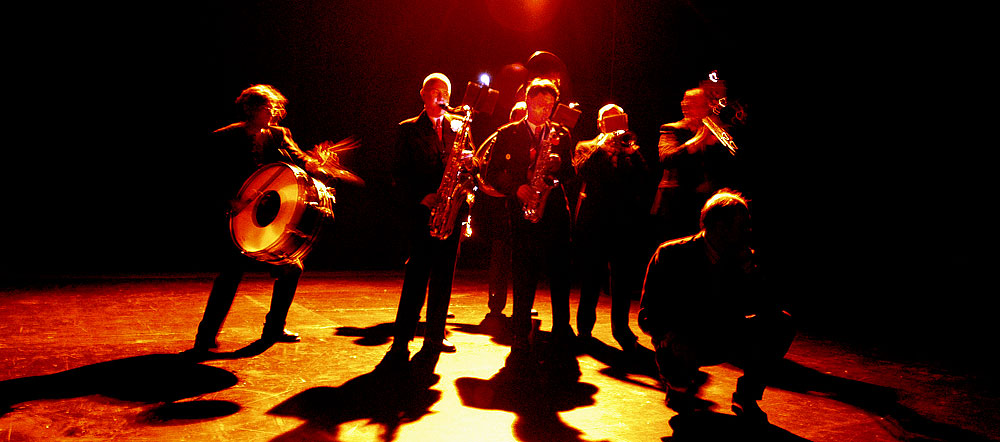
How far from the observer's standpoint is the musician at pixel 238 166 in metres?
3.86

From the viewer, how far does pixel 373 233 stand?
384 inches

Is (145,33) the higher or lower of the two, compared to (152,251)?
higher

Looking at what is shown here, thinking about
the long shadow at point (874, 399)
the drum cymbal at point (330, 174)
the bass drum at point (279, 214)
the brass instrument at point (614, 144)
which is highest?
the brass instrument at point (614, 144)

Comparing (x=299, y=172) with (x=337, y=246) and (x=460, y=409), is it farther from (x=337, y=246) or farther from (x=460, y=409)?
(x=337, y=246)

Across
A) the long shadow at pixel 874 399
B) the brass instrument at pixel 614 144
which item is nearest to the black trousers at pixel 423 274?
the brass instrument at pixel 614 144

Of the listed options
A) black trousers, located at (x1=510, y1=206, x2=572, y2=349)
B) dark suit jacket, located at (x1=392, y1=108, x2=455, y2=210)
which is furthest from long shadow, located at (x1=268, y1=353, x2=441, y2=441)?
dark suit jacket, located at (x1=392, y1=108, x2=455, y2=210)

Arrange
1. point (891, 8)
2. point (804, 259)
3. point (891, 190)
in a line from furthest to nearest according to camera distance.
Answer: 1. point (804, 259)
2. point (891, 190)
3. point (891, 8)

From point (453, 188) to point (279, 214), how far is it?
110 centimetres

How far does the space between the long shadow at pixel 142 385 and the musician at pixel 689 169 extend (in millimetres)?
3065

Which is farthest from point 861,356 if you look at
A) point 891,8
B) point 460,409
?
point 891,8

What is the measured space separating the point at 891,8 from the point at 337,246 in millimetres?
8241

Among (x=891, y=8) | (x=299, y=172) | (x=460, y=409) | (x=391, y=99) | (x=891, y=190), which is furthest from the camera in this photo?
(x=391, y=99)

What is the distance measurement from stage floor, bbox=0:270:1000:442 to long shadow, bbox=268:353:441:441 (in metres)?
0.01

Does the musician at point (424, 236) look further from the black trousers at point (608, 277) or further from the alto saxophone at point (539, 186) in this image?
the black trousers at point (608, 277)
